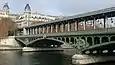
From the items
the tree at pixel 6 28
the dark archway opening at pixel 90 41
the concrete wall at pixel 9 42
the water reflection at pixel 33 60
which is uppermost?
the tree at pixel 6 28

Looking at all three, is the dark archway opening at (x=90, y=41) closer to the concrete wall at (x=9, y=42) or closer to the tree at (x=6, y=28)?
the concrete wall at (x=9, y=42)

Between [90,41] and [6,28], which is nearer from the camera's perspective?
[90,41]

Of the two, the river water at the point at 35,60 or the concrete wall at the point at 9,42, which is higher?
the concrete wall at the point at 9,42

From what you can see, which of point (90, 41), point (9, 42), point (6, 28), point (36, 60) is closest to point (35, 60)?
point (36, 60)

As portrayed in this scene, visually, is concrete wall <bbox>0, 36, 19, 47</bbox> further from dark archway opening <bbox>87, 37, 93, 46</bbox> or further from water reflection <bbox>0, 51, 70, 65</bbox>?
dark archway opening <bbox>87, 37, 93, 46</bbox>

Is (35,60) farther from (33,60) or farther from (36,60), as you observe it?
(33,60)

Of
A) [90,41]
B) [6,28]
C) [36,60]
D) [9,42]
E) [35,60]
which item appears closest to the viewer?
[90,41]

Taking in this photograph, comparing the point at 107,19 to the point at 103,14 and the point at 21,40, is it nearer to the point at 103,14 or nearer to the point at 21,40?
the point at 103,14

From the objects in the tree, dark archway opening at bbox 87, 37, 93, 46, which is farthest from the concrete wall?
dark archway opening at bbox 87, 37, 93, 46

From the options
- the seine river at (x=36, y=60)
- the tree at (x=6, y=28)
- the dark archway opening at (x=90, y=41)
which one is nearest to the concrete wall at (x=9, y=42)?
the seine river at (x=36, y=60)

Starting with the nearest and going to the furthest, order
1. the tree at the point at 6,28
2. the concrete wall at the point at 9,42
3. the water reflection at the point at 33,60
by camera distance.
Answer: the water reflection at the point at 33,60 → the concrete wall at the point at 9,42 → the tree at the point at 6,28

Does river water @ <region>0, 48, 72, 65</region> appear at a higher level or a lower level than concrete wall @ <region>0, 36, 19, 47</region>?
lower

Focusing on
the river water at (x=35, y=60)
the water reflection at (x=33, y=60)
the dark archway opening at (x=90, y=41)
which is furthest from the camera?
the water reflection at (x=33, y=60)

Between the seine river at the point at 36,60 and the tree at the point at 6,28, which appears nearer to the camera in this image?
the seine river at the point at 36,60
